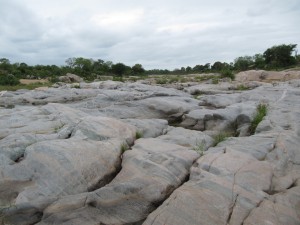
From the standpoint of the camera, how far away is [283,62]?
79.6 meters

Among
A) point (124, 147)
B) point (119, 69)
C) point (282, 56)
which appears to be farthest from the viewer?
point (119, 69)

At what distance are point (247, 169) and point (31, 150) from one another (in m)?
5.33

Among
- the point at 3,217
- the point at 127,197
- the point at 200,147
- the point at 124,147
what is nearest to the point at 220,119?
the point at 200,147

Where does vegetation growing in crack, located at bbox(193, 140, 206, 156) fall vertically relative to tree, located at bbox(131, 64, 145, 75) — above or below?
above

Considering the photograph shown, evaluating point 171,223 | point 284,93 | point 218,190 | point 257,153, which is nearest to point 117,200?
point 171,223

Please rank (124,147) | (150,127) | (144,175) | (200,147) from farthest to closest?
1. (150,127)
2. (124,147)
3. (200,147)
4. (144,175)

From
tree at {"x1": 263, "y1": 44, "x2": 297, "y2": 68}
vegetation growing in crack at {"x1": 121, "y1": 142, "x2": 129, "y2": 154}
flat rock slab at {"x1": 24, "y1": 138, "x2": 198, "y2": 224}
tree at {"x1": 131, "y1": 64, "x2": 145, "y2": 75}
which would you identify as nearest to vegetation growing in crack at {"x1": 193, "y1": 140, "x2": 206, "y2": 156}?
flat rock slab at {"x1": 24, "y1": 138, "x2": 198, "y2": 224}

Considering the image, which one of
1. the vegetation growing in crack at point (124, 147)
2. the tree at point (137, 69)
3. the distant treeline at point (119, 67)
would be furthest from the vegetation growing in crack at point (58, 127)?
the tree at point (137, 69)

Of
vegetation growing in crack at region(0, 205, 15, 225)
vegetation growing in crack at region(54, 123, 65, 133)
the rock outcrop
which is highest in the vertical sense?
vegetation growing in crack at region(54, 123, 65, 133)

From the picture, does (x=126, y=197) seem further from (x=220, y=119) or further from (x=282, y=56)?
(x=282, y=56)

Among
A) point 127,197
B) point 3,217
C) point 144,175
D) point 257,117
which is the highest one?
point 257,117

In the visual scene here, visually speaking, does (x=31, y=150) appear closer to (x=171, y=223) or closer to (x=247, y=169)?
(x=171, y=223)

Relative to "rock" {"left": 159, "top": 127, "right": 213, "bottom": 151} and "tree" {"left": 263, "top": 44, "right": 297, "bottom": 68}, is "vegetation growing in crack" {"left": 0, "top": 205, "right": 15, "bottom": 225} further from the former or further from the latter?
"tree" {"left": 263, "top": 44, "right": 297, "bottom": 68}

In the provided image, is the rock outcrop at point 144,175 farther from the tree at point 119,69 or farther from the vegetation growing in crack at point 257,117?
the tree at point 119,69
